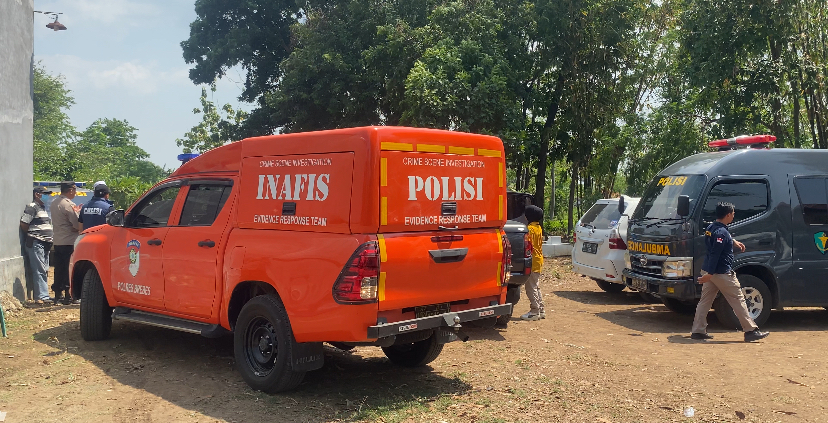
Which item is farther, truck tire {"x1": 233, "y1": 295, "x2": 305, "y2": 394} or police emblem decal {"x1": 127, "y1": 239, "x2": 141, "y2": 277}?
police emblem decal {"x1": 127, "y1": 239, "x2": 141, "y2": 277}

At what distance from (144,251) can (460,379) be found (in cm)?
346

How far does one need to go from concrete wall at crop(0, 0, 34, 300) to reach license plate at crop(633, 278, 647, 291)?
870 cm

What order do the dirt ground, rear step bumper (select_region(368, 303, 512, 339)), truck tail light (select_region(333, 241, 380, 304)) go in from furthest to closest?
1. the dirt ground
2. rear step bumper (select_region(368, 303, 512, 339))
3. truck tail light (select_region(333, 241, 380, 304))

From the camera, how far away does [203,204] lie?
21.9ft

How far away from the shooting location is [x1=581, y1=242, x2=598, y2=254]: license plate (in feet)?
36.5

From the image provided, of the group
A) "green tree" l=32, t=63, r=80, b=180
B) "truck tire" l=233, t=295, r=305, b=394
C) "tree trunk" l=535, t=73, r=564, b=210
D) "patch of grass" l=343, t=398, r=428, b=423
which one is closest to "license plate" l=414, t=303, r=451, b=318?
"patch of grass" l=343, t=398, r=428, b=423

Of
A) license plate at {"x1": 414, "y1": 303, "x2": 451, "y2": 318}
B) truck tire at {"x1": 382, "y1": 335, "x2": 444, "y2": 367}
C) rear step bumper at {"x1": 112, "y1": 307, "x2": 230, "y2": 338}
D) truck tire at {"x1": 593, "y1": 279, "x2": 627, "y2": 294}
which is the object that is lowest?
truck tire at {"x1": 382, "y1": 335, "x2": 444, "y2": 367}

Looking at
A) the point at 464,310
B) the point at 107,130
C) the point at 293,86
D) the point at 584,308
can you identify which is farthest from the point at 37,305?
the point at 107,130

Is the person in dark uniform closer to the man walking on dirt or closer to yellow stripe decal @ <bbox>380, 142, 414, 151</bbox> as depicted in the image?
yellow stripe decal @ <bbox>380, 142, 414, 151</bbox>

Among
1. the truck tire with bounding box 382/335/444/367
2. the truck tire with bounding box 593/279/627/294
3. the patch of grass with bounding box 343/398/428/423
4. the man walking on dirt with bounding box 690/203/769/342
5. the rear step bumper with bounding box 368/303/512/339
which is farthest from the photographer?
the truck tire with bounding box 593/279/627/294

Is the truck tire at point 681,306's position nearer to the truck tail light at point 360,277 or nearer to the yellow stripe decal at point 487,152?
the yellow stripe decal at point 487,152

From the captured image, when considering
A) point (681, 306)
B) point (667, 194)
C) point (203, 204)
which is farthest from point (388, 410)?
point (681, 306)

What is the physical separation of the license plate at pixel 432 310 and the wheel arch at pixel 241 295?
130 centimetres

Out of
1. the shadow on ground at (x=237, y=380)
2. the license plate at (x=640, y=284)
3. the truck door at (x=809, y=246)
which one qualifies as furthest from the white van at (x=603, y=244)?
the shadow on ground at (x=237, y=380)
